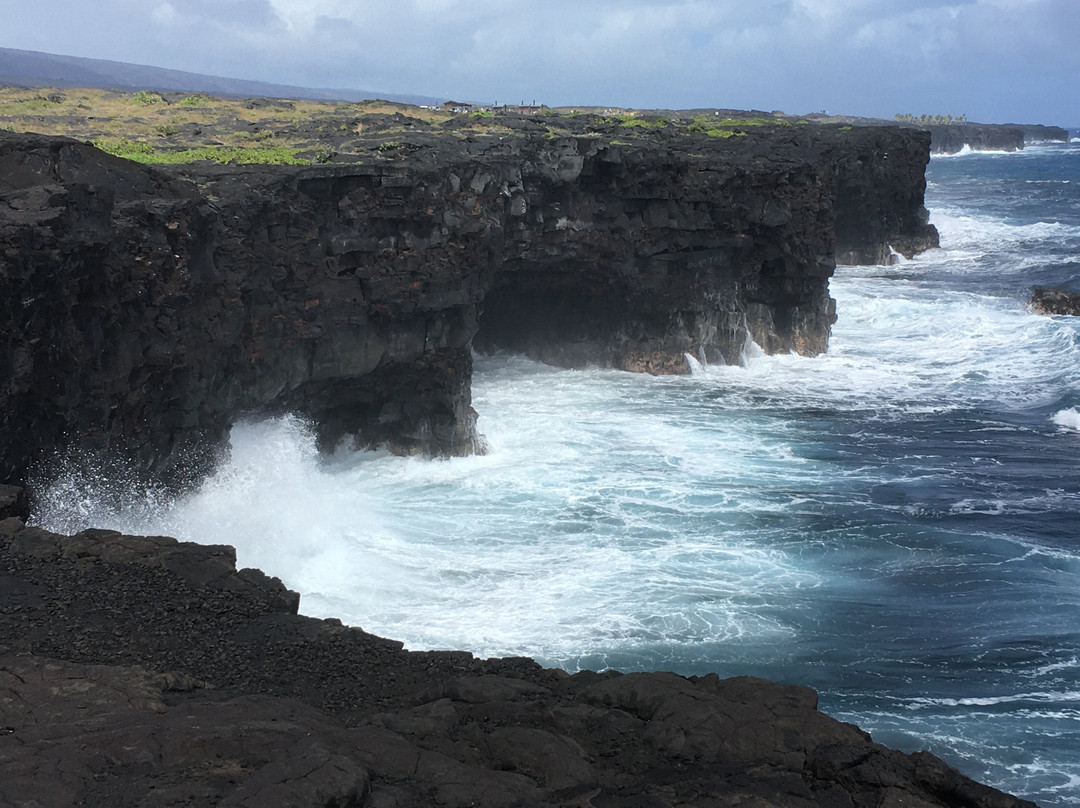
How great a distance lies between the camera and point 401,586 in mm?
24391

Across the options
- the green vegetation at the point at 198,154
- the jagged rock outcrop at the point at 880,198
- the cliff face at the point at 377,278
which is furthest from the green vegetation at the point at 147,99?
the jagged rock outcrop at the point at 880,198

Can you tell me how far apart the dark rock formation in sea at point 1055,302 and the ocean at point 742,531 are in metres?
10.2

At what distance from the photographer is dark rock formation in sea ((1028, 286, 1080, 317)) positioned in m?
55.3

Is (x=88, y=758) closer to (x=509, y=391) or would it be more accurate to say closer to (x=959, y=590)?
(x=959, y=590)

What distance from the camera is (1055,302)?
5578cm

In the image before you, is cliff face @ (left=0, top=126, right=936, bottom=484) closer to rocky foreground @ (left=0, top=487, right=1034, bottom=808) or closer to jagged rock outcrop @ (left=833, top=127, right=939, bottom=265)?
rocky foreground @ (left=0, top=487, right=1034, bottom=808)

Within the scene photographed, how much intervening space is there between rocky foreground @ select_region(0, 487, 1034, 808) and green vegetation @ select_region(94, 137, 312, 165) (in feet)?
51.3

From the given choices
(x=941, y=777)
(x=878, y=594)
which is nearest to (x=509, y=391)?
(x=878, y=594)

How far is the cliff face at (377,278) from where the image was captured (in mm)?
22297

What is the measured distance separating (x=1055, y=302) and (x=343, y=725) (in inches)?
2064

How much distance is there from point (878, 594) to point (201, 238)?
17.5m

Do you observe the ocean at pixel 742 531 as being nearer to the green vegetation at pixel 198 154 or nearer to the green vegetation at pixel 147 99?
the green vegetation at pixel 198 154

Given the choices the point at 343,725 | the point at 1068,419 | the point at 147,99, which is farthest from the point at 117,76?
the point at 343,725

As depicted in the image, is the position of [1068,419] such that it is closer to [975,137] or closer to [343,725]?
[343,725]
